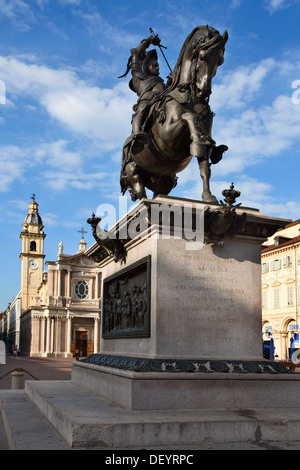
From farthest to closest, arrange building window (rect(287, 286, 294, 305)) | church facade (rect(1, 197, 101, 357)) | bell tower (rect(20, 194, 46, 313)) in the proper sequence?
bell tower (rect(20, 194, 46, 313)) < church facade (rect(1, 197, 101, 357)) < building window (rect(287, 286, 294, 305))

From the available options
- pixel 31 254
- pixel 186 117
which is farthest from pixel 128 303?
pixel 31 254

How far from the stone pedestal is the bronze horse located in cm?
79

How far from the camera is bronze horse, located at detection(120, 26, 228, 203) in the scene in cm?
758

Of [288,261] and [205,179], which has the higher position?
[288,261]

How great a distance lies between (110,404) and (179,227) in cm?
250

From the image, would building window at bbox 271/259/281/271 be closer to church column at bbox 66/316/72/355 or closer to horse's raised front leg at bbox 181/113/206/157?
church column at bbox 66/316/72/355

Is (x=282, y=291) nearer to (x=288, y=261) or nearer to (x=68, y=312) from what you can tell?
(x=288, y=261)

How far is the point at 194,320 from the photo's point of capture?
7145 mm

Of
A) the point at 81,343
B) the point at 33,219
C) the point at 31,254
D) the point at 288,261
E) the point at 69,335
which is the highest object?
the point at 33,219

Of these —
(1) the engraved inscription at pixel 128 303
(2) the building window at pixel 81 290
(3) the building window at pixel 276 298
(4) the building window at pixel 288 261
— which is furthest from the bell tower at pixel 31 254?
(1) the engraved inscription at pixel 128 303

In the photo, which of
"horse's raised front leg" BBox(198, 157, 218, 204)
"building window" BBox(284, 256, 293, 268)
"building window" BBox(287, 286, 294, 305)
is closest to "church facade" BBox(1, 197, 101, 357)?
"building window" BBox(284, 256, 293, 268)

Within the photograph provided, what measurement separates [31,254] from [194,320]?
94.4 m

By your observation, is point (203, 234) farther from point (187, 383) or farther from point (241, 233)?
point (187, 383)
